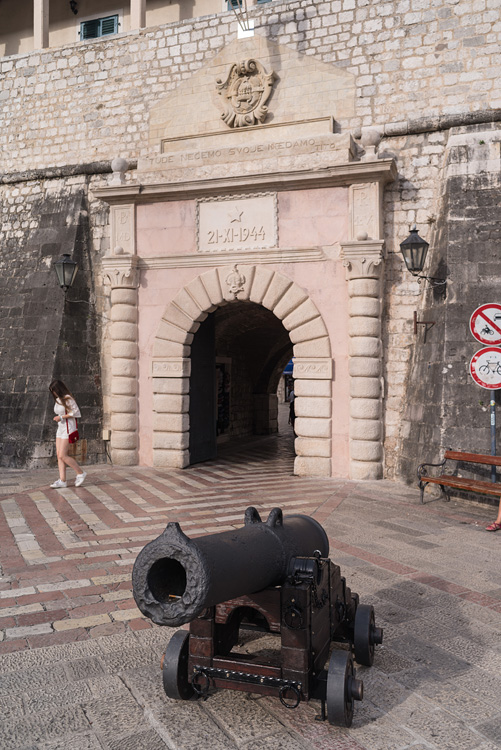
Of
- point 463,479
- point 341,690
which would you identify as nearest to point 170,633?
point 341,690

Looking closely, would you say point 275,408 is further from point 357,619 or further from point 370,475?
point 357,619

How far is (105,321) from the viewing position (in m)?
10.7

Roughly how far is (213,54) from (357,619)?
32.1 feet

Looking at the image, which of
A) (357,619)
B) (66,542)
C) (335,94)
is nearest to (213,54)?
(335,94)

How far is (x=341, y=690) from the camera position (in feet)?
7.97

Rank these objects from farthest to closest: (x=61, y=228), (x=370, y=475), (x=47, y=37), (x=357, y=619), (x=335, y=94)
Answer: (x=47, y=37) → (x=61, y=228) → (x=335, y=94) → (x=370, y=475) → (x=357, y=619)

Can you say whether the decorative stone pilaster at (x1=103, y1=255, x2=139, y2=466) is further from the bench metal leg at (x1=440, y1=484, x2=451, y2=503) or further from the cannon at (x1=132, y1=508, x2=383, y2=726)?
the cannon at (x1=132, y1=508, x2=383, y2=726)

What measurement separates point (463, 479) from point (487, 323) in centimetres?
180

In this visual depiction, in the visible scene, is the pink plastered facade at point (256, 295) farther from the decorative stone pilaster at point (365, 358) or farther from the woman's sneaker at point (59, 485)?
the woman's sneaker at point (59, 485)

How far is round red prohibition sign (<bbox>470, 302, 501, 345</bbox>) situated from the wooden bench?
1.32m

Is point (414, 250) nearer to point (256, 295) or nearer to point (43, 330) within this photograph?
point (256, 295)

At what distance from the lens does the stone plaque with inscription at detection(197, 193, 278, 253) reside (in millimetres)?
9164

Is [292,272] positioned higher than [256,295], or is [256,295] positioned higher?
[292,272]

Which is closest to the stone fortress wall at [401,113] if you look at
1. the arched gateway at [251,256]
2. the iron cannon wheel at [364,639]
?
the arched gateway at [251,256]
